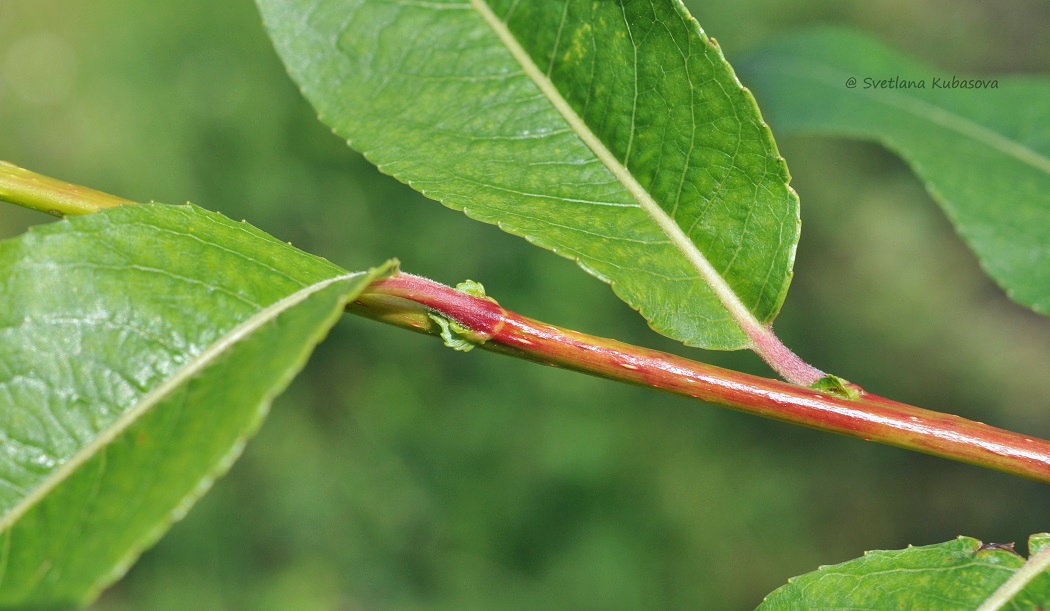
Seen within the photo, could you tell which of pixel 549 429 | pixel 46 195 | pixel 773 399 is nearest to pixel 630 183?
pixel 773 399

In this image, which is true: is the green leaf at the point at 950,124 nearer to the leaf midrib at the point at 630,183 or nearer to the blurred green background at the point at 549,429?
the leaf midrib at the point at 630,183

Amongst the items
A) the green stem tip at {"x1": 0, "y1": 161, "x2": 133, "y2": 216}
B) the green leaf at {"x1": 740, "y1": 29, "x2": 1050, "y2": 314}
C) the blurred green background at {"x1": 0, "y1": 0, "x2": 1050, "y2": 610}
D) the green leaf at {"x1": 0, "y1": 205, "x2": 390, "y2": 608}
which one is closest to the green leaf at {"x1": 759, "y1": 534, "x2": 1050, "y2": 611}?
the green leaf at {"x1": 740, "y1": 29, "x2": 1050, "y2": 314}

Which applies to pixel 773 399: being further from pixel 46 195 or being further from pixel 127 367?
pixel 46 195

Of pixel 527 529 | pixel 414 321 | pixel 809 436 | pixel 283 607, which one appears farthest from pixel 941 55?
pixel 414 321

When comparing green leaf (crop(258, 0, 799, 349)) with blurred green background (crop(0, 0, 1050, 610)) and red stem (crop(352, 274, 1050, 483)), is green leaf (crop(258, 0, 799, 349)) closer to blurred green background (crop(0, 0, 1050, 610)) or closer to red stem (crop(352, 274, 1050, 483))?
red stem (crop(352, 274, 1050, 483))

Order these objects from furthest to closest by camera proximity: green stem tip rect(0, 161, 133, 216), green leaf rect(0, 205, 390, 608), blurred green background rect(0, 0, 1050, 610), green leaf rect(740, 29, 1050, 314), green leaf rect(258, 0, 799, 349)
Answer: blurred green background rect(0, 0, 1050, 610)
green leaf rect(740, 29, 1050, 314)
green leaf rect(258, 0, 799, 349)
green stem tip rect(0, 161, 133, 216)
green leaf rect(0, 205, 390, 608)
